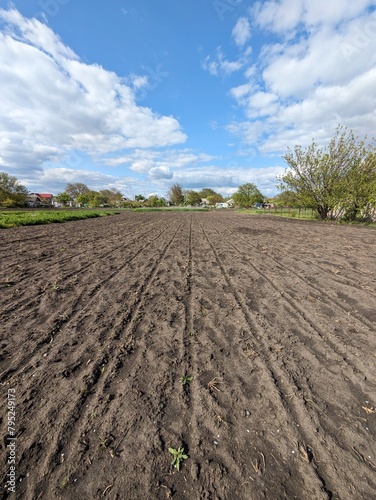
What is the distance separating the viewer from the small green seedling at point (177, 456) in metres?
2.14

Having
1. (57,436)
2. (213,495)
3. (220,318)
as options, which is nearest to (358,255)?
(220,318)

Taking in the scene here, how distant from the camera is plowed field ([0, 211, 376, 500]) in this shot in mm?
2059

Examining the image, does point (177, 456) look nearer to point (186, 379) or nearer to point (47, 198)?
point (186, 379)

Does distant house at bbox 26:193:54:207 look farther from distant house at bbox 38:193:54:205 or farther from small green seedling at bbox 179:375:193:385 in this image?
small green seedling at bbox 179:375:193:385

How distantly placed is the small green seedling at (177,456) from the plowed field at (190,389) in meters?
0.06

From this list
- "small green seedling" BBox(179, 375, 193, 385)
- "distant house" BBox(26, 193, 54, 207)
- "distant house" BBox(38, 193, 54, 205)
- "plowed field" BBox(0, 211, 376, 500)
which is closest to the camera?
"plowed field" BBox(0, 211, 376, 500)

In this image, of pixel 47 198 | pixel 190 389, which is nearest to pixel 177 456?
pixel 190 389

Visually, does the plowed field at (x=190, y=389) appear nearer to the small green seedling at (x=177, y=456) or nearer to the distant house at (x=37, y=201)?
the small green seedling at (x=177, y=456)

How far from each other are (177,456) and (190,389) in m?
0.80

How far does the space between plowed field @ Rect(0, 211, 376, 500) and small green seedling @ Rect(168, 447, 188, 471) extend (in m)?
0.06

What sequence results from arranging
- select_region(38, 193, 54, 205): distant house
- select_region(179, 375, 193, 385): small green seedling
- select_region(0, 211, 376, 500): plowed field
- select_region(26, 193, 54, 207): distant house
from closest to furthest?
select_region(0, 211, 376, 500): plowed field → select_region(179, 375, 193, 385): small green seedling → select_region(26, 193, 54, 207): distant house → select_region(38, 193, 54, 205): distant house

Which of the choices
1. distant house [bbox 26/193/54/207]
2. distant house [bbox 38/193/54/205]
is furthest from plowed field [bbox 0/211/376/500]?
distant house [bbox 38/193/54/205]

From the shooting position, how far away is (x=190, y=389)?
2.97 meters

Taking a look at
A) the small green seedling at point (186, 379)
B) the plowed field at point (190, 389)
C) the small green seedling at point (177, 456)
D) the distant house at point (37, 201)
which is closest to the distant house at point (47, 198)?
the distant house at point (37, 201)
